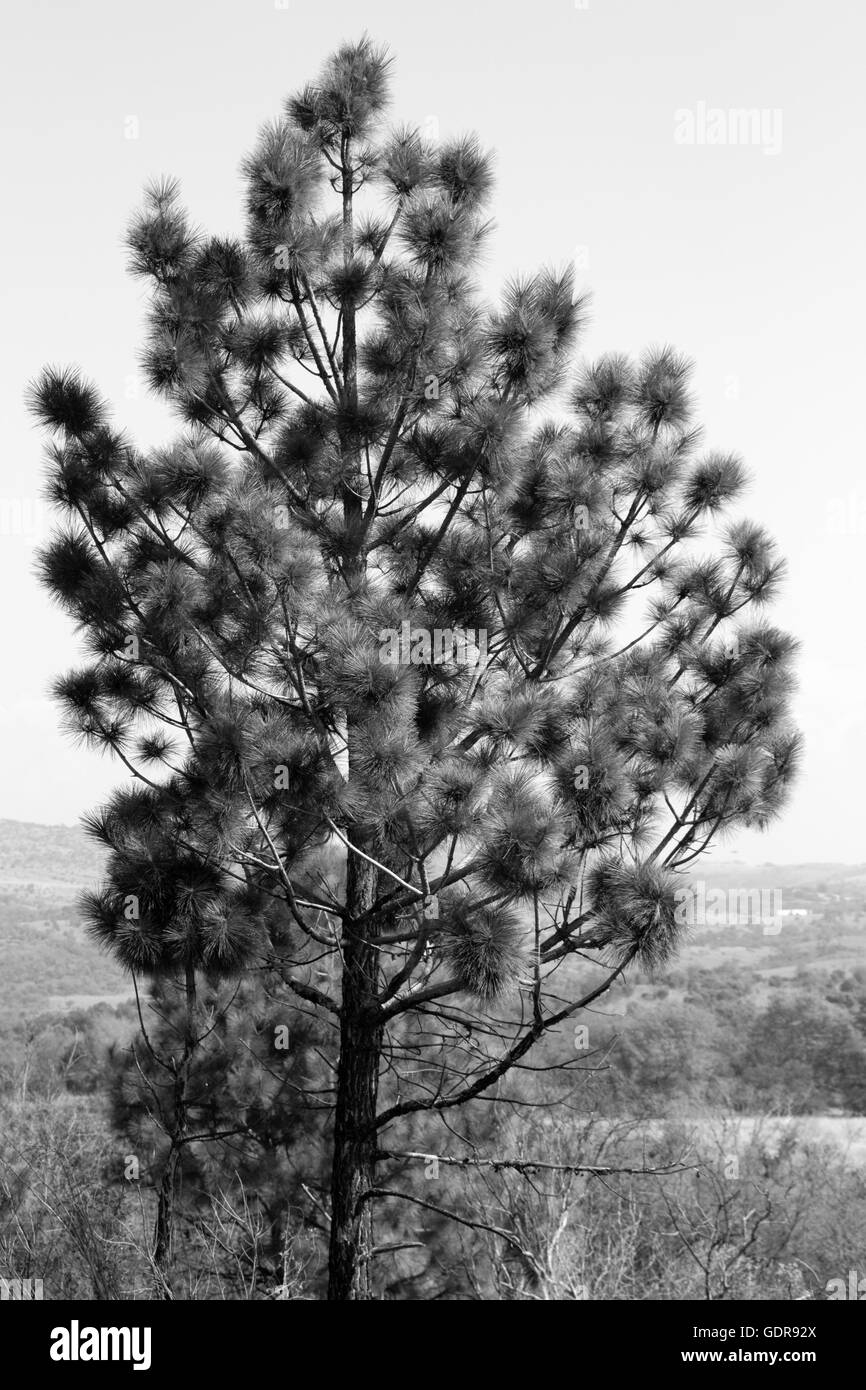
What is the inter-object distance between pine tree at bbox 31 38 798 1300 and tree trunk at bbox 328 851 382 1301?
0.02 m

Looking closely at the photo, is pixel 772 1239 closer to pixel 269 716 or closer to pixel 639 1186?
pixel 639 1186

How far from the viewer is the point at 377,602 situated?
209 inches

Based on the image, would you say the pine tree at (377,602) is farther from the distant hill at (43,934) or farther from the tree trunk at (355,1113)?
the distant hill at (43,934)

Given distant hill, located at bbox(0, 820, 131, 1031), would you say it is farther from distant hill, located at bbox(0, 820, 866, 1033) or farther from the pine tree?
the pine tree

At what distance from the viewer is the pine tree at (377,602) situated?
5090mm

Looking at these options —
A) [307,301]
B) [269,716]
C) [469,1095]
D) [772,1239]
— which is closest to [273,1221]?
[469,1095]

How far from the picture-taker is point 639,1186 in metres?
17.3

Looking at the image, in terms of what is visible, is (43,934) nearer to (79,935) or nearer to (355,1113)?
(79,935)

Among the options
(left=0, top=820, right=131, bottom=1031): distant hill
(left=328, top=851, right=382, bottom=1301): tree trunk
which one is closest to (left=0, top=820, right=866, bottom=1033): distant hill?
(left=0, top=820, right=131, bottom=1031): distant hill

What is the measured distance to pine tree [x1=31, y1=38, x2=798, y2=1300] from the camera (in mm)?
5090

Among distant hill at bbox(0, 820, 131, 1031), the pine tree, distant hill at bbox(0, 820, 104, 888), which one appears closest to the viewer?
the pine tree

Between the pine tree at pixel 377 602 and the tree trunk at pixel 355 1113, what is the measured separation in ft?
0.06

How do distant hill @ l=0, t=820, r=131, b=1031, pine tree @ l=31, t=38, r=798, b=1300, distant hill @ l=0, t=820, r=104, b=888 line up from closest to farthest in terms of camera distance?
1. pine tree @ l=31, t=38, r=798, b=1300
2. distant hill @ l=0, t=820, r=131, b=1031
3. distant hill @ l=0, t=820, r=104, b=888

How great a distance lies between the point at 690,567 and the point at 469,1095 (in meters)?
3.15
